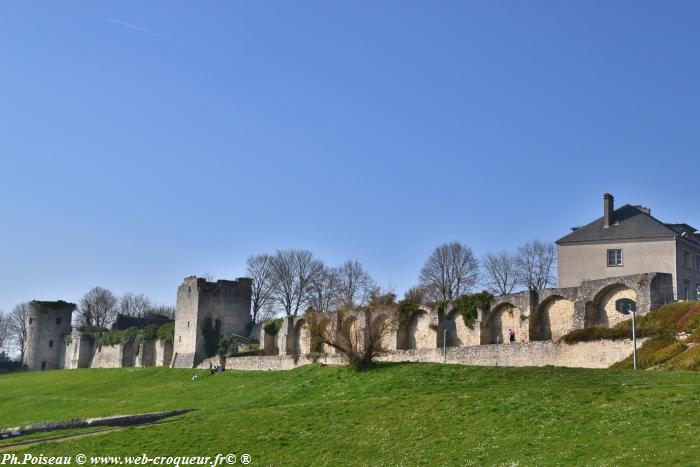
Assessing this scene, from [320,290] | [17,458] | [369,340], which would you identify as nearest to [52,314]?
[320,290]

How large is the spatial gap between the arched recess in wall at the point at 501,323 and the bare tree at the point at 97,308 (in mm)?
69667

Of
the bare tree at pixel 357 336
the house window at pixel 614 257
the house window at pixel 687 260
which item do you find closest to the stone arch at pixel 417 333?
the bare tree at pixel 357 336

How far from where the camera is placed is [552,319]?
135 feet

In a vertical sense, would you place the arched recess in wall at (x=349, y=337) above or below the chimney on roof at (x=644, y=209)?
below

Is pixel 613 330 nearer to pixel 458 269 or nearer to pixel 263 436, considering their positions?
pixel 263 436

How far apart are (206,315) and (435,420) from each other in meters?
39.8

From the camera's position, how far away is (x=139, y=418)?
1223 inches

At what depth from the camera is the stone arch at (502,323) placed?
139 ft

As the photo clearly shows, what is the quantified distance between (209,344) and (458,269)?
24515mm

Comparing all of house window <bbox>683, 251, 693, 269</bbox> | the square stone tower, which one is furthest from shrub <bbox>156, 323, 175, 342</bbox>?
house window <bbox>683, 251, 693, 269</bbox>

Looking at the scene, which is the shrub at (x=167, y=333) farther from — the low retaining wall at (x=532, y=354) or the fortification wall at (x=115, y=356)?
the low retaining wall at (x=532, y=354)

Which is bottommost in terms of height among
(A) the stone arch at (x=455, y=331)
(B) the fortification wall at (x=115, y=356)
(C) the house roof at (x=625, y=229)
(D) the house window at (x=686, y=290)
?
(B) the fortification wall at (x=115, y=356)

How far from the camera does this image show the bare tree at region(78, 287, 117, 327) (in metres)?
103

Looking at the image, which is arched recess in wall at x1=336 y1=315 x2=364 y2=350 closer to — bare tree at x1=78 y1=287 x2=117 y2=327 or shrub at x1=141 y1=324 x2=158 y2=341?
shrub at x1=141 y1=324 x2=158 y2=341
